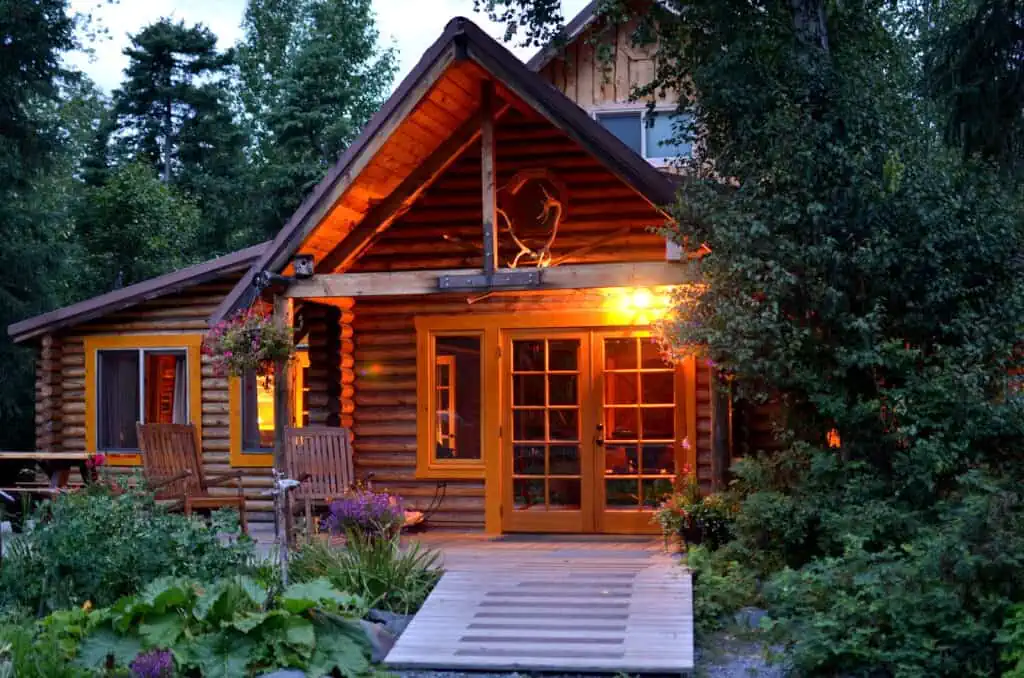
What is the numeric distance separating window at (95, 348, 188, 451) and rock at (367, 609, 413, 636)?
7.24 meters

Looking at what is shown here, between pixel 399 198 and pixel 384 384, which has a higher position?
pixel 399 198

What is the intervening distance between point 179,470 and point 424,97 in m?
4.23

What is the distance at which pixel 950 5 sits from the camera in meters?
17.6

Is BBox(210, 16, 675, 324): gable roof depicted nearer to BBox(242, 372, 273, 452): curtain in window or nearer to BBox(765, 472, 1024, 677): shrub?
BBox(765, 472, 1024, 677): shrub

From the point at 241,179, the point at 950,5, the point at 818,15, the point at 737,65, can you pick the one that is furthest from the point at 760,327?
the point at 241,179

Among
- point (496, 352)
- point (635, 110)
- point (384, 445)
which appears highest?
point (635, 110)

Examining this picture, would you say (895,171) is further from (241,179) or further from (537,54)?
(241,179)

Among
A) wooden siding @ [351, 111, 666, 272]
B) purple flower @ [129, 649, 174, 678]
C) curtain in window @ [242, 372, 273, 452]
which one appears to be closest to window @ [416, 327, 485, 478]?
wooden siding @ [351, 111, 666, 272]

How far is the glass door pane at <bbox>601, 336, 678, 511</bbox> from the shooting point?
11250 millimetres

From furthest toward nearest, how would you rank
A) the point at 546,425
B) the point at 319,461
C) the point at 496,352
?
the point at 496,352 < the point at 546,425 < the point at 319,461

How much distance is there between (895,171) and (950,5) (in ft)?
33.3

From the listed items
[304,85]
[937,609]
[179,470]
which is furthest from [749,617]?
[304,85]

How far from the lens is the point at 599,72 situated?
49.8 feet

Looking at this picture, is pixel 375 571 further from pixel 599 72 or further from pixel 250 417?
pixel 599 72
